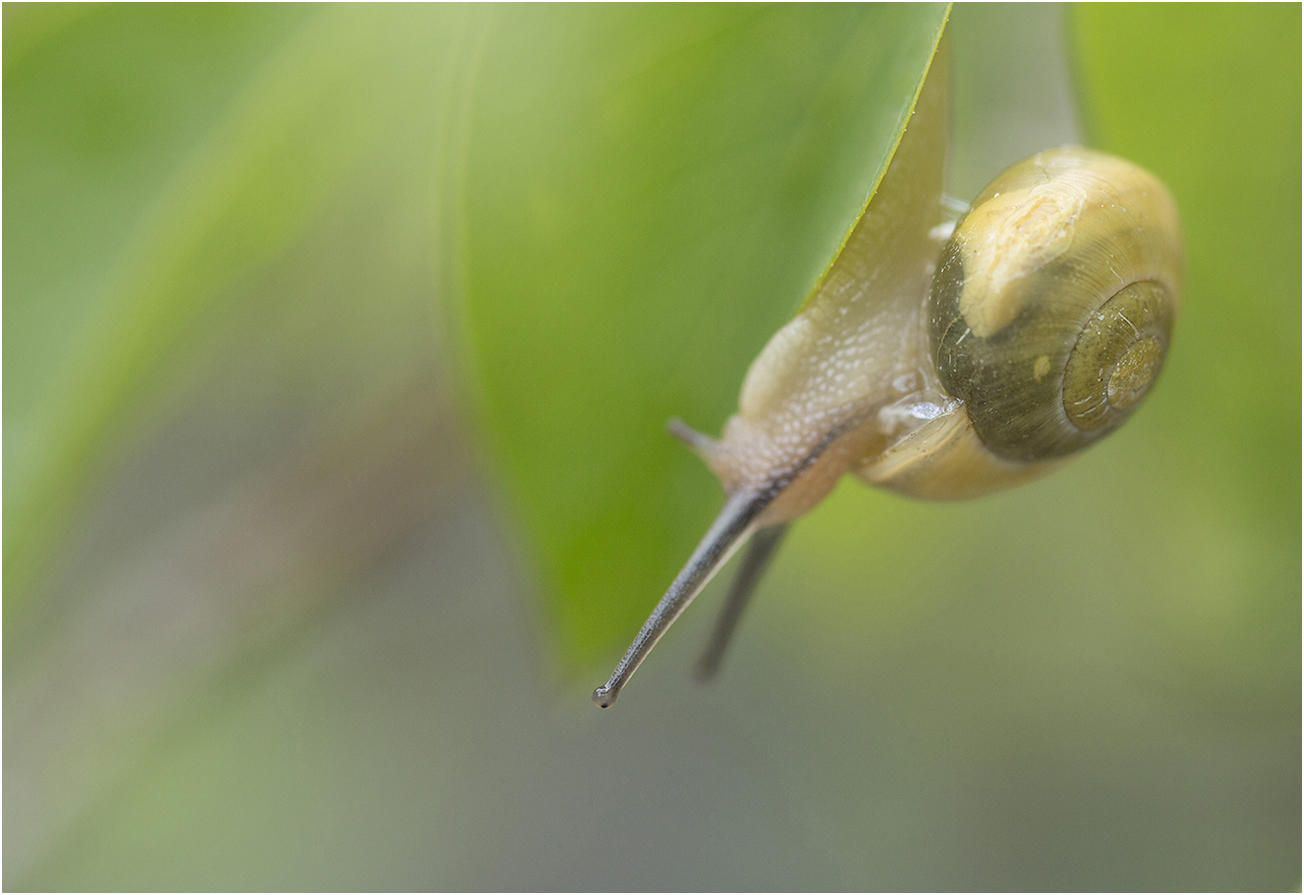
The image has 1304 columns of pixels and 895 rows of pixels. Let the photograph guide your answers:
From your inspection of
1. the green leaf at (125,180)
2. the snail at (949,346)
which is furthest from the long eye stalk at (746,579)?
the green leaf at (125,180)

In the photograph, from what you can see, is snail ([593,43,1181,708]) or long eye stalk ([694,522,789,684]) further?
long eye stalk ([694,522,789,684])

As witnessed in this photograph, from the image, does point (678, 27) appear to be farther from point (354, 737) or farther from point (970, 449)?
point (354, 737)

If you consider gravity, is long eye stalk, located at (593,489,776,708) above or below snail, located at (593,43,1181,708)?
below

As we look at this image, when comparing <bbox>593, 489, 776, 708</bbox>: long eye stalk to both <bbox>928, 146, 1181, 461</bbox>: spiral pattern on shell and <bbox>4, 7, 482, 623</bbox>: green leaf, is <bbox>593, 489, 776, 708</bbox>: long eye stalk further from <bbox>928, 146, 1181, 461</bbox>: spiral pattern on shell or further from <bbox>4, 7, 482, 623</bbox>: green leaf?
<bbox>4, 7, 482, 623</bbox>: green leaf

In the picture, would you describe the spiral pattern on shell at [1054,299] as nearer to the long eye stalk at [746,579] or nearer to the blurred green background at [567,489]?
the blurred green background at [567,489]

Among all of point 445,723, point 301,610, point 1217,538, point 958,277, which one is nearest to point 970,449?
point 958,277

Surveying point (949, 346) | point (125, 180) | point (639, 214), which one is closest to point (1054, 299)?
point (949, 346)

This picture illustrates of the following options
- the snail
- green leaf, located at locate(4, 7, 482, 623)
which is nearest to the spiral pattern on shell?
the snail
